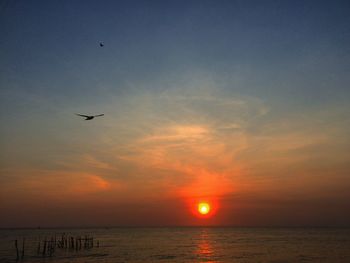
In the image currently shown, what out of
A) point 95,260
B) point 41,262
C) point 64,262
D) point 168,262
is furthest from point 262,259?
point 41,262

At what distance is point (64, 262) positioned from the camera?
50.9 m

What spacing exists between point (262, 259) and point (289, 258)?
495cm

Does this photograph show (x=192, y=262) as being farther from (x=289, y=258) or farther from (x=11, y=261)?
(x=11, y=261)

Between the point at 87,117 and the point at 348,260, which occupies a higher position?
the point at 87,117

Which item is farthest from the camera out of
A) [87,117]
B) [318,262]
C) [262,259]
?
[262,259]

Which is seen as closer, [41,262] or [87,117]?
[87,117]

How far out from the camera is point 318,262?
50.3 meters

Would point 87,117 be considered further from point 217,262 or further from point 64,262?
point 217,262

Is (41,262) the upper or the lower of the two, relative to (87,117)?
lower

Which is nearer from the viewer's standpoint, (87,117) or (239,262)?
(87,117)

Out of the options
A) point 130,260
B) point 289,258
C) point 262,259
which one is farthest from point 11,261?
point 289,258

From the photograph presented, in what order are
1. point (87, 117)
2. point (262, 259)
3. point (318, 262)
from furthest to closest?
point (262, 259) → point (318, 262) → point (87, 117)

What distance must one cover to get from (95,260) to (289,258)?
3065 centimetres

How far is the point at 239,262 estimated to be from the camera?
50875 mm
